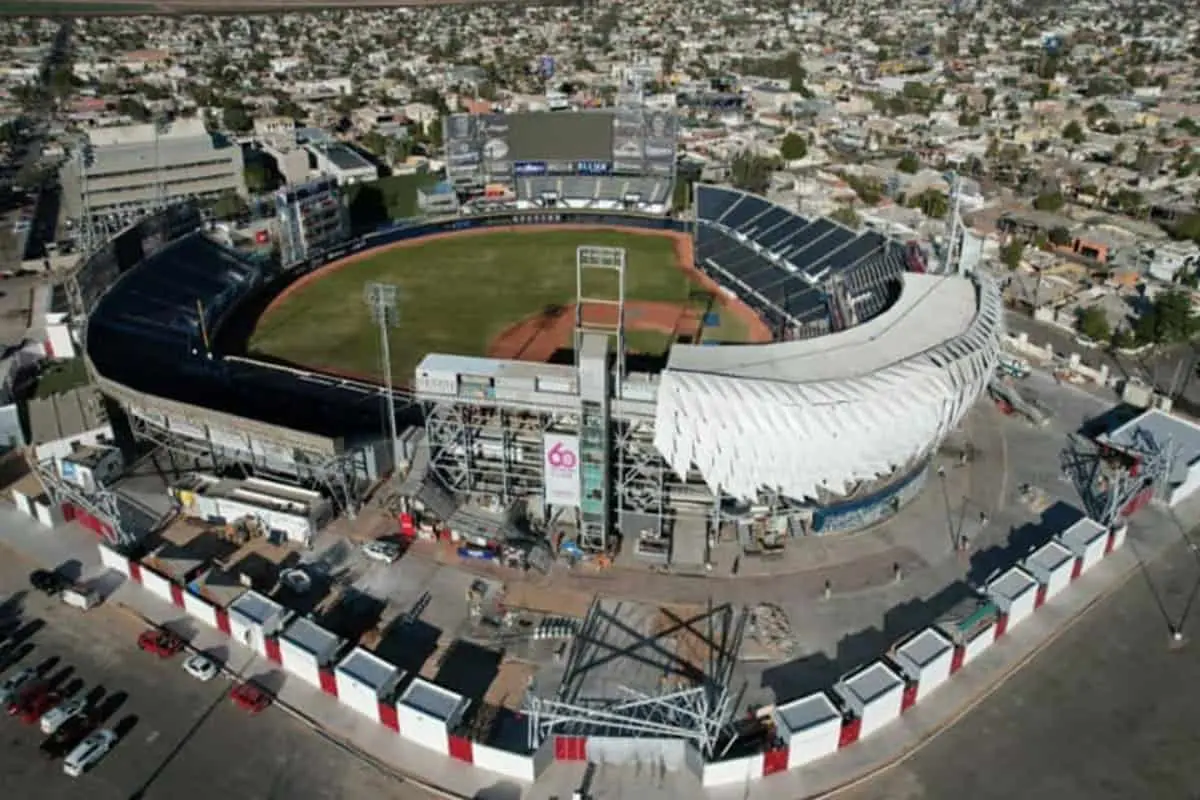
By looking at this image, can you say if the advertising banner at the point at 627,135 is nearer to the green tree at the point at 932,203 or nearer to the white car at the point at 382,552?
the green tree at the point at 932,203

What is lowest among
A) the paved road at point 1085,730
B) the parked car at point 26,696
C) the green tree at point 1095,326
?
the paved road at point 1085,730

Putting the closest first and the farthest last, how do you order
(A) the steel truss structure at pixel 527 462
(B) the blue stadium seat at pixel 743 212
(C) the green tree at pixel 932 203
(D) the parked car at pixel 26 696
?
(D) the parked car at pixel 26 696 → (A) the steel truss structure at pixel 527 462 → (B) the blue stadium seat at pixel 743 212 → (C) the green tree at pixel 932 203

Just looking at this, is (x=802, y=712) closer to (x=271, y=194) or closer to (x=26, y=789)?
(x=26, y=789)

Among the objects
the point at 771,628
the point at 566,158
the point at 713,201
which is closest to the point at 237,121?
the point at 566,158

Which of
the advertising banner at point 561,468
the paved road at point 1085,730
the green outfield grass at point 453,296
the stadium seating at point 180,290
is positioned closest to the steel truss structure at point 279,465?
the advertising banner at point 561,468

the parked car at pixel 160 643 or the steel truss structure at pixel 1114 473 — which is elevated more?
the steel truss structure at pixel 1114 473

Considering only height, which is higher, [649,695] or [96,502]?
[96,502]

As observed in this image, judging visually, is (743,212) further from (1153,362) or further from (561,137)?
A: (1153,362)

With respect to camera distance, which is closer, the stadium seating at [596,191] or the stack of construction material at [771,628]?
the stack of construction material at [771,628]
